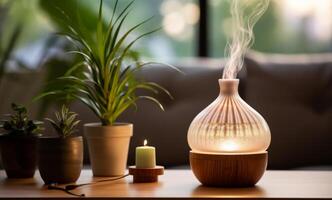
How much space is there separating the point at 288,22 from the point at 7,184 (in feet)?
7.33

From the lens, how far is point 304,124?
285 centimetres

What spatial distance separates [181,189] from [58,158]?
0.34 metres

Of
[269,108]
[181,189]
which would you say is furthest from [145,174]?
[269,108]

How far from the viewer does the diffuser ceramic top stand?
1.72m

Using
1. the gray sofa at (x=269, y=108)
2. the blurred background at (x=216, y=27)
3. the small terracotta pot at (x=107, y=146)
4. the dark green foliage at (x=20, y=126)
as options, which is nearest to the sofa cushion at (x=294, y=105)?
the gray sofa at (x=269, y=108)

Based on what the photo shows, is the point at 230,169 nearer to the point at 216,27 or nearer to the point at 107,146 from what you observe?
the point at 107,146

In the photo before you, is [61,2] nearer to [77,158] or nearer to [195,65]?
[195,65]

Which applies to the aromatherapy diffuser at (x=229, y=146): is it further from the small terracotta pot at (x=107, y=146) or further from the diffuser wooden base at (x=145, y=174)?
the small terracotta pot at (x=107, y=146)

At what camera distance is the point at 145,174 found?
5.95ft

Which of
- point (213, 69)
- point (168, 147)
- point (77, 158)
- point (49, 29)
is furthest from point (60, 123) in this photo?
point (49, 29)

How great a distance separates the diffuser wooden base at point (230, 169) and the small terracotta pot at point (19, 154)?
1.63ft

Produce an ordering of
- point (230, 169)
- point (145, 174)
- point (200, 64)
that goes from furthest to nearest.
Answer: point (200, 64) → point (145, 174) → point (230, 169)

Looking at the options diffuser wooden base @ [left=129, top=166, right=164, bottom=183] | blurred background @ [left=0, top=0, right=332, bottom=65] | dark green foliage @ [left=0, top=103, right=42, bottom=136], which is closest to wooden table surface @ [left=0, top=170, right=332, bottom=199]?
diffuser wooden base @ [left=129, top=166, right=164, bottom=183]

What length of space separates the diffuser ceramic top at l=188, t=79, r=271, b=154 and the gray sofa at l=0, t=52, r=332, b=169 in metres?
1.10
